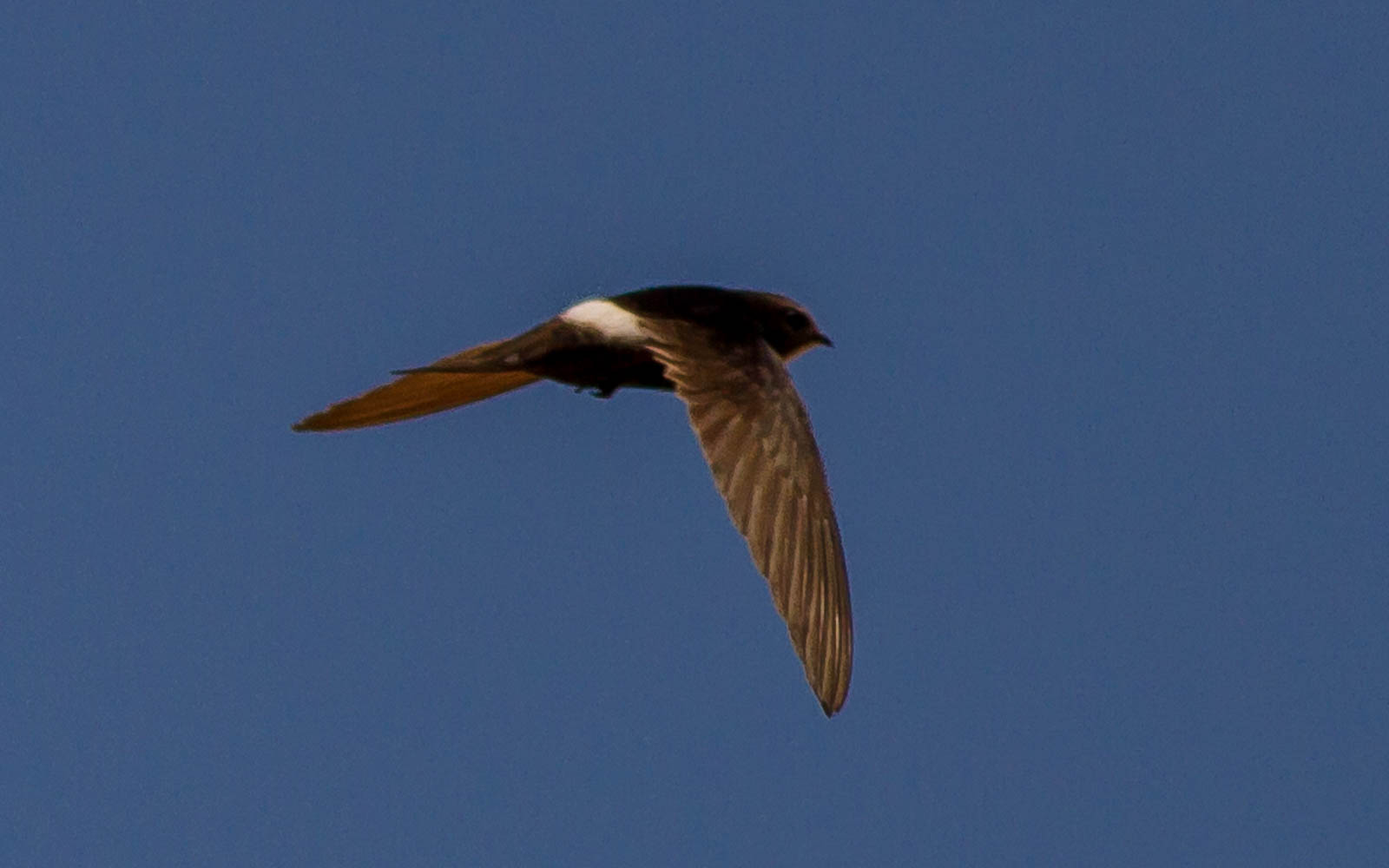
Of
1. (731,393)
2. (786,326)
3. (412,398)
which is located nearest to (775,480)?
(731,393)

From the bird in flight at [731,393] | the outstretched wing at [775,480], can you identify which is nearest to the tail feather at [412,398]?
the bird in flight at [731,393]

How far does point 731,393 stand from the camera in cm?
860

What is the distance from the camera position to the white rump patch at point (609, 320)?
8.98 metres

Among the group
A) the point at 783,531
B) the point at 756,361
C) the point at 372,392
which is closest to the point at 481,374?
the point at 372,392

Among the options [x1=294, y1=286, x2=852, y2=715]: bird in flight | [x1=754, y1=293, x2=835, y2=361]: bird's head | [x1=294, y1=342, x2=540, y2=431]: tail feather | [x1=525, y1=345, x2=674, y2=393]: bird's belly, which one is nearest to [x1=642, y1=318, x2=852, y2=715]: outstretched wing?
[x1=294, y1=286, x2=852, y2=715]: bird in flight

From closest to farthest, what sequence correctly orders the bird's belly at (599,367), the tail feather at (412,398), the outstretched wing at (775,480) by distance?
the outstretched wing at (775,480) < the bird's belly at (599,367) < the tail feather at (412,398)

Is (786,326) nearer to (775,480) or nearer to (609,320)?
(609,320)

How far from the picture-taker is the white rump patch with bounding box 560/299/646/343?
898 centimetres

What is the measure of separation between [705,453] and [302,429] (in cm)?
188

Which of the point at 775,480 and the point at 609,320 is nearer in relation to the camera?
the point at 775,480

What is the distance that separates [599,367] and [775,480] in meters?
0.99

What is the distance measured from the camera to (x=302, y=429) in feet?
31.0

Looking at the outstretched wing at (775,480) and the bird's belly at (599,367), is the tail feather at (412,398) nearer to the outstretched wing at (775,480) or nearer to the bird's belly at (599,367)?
the bird's belly at (599,367)

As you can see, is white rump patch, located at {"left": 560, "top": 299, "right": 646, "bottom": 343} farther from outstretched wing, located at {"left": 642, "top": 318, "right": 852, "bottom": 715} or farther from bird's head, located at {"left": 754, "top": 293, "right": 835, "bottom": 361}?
bird's head, located at {"left": 754, "top": 293, "right": 835, "bottom": 361}
